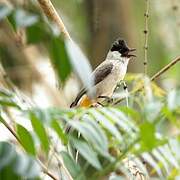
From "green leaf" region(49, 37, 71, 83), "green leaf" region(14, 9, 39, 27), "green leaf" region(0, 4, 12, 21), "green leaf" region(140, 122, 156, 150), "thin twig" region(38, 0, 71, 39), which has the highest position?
"thin twig" region(38, 0, 71, 39)

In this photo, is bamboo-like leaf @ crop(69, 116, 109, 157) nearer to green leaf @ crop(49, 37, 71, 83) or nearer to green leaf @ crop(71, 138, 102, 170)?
green leaf @ crop(71, 138, 102, 170)

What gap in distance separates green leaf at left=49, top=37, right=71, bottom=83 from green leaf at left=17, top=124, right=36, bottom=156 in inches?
9.5

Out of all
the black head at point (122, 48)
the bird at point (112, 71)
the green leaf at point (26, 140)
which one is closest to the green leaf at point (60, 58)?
the green leaf at point (26, 140)

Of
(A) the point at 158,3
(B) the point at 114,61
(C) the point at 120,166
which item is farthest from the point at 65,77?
(A) the point at 158,3

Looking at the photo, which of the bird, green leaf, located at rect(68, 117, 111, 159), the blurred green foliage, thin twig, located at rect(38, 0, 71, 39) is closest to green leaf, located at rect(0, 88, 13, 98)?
the blurred green foliage

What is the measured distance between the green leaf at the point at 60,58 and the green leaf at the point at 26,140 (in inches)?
9.5

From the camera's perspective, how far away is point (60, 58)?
965 mm

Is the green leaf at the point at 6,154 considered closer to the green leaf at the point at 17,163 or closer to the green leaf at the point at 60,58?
the green leaf at the point at 17,163

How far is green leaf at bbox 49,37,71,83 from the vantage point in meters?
0.95

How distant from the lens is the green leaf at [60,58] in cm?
95

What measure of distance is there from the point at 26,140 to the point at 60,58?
0.29 m

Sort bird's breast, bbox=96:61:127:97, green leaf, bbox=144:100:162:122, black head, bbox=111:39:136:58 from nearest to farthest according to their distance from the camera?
green leaf, bbox=144:100:162:122
bird's breast, bbox=96:61:127:97
black head, bbox=111:39:136:58

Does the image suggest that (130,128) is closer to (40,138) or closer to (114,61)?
(40,138)

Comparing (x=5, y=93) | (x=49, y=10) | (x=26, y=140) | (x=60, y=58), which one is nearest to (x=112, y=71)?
(x=49, y=10)
